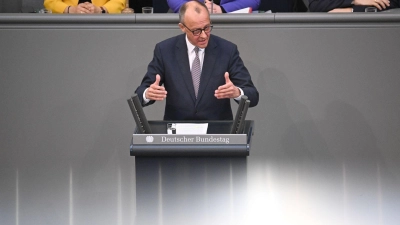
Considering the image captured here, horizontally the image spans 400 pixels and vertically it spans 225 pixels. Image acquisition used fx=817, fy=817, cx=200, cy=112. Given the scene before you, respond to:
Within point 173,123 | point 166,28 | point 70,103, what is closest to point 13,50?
point 70,103

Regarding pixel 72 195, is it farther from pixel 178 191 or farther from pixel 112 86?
pixel 178 191

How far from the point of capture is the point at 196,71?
12.0 feet

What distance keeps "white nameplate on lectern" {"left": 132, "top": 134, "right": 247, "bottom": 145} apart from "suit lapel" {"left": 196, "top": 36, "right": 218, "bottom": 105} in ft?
2.18

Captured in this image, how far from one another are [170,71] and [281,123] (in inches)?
42.6

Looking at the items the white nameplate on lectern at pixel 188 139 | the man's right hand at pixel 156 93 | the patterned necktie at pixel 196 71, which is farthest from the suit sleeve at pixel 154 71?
the white nameplate on lectern at pixel 188 139

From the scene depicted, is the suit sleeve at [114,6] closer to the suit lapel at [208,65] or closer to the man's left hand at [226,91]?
the suit lapel at [208,65]

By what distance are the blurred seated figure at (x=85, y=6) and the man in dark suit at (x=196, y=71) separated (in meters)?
→ 1.15

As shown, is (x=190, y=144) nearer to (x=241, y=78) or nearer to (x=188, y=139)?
(x=188, y=139)

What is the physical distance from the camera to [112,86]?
4.54 m

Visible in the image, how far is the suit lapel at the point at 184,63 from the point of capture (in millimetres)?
3596

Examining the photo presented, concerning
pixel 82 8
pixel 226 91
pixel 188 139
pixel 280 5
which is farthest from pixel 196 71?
pixel 280 5

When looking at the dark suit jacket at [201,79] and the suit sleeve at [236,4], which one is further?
the suit sleeve at [236,4]

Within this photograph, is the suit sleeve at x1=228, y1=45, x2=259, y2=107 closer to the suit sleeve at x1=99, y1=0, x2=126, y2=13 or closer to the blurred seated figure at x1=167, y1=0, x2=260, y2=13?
the blurred seated figure at x1=167, y1=0, x2=260, y2=13

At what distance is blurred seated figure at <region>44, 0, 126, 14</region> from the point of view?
15.5ft
